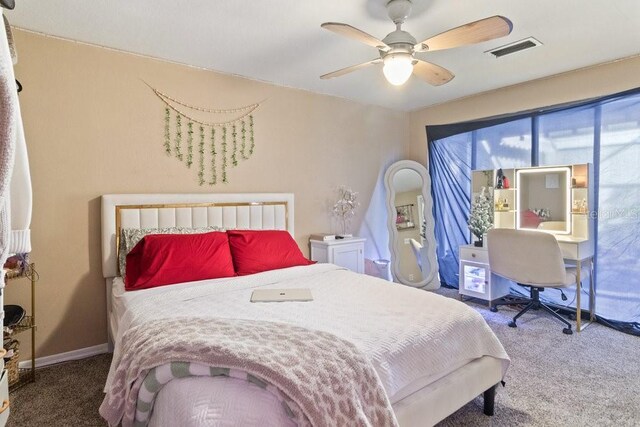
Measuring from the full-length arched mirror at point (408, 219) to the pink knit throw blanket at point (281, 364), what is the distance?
325 centimetres

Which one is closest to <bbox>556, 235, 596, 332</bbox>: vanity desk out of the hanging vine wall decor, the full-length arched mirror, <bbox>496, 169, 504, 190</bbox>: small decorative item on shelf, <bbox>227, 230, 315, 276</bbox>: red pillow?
<bbox>496, 169, 504, 190</bbox>: small decorative item on shelf

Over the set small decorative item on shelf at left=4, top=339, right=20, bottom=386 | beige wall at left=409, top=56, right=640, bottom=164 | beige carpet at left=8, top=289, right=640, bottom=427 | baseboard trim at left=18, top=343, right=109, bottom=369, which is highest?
beige wall at left=409, top=56, right=640, bottom=164

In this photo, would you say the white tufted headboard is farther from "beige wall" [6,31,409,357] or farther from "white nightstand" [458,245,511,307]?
"white nightstand" [458,245,511,307]

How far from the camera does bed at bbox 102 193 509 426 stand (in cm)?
119

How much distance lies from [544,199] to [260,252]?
9.80 feet

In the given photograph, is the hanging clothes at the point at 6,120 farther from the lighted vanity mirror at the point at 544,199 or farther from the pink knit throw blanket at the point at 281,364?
the lighted vanity mirror at the point at 544,199

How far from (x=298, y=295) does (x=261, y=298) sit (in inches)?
8.8

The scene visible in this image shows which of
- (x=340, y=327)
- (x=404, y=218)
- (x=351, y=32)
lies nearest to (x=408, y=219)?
(x=404, y=218)

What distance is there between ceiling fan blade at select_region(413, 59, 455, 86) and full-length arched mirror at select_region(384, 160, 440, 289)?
2.04 metres

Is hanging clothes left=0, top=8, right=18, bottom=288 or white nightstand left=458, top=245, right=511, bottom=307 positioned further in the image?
white nightstand left=458, top=245, right=511, bottom=307

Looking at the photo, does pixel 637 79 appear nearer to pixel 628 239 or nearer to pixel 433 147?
pixel 628 239

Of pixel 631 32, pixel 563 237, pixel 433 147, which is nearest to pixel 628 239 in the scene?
pixel 563 237

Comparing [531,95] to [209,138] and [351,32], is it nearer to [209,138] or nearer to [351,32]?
[351,32]

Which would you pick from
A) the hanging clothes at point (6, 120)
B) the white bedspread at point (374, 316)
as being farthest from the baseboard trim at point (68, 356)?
the hanging clothes at point (6, 120)
